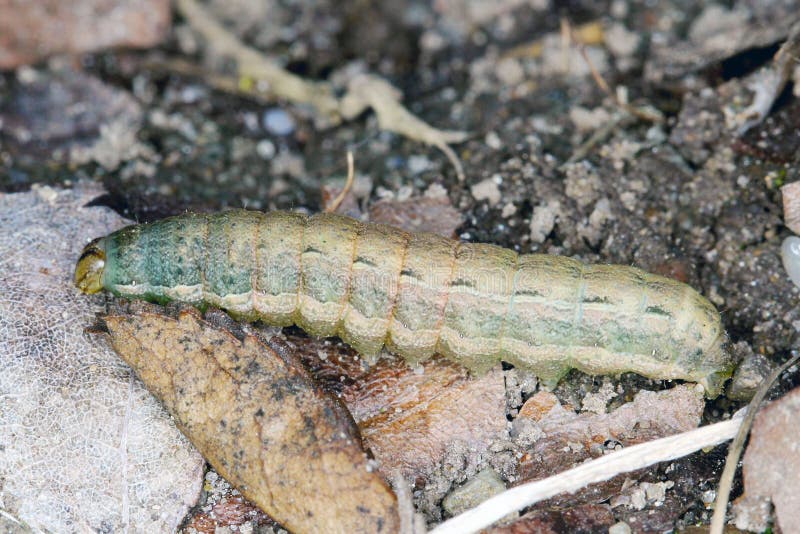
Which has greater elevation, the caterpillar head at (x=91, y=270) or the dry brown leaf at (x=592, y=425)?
the caterpillar head at (x=91, y=270)

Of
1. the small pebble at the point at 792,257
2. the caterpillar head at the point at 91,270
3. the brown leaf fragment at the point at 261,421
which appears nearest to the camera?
the brown leaf fragment at the point at 261,421

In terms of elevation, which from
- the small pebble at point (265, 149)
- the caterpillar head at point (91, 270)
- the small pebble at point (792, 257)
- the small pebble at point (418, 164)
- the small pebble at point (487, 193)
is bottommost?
the caterpillar head at point (91, 270)

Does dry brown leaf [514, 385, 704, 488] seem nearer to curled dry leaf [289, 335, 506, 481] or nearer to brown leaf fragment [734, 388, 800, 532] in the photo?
curled dry leaf [289, 335, 506, 481]

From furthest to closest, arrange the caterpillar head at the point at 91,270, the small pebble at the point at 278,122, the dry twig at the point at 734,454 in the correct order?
the small pebble at the point at 278,122
the caterpillar head at the point at 91,270
the dry twig at the point at 734,454

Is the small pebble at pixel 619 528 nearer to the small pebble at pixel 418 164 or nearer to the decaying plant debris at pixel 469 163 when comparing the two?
the decaying plant debris at pixel 469 163

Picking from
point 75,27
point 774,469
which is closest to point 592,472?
point 774,469

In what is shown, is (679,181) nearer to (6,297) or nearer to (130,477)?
(130,477)

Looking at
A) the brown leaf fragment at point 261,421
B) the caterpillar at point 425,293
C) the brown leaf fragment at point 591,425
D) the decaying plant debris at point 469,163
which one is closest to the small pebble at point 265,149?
the decaying plant debris at point 469,163

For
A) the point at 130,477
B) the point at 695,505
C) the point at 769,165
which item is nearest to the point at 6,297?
the point at 130,477
